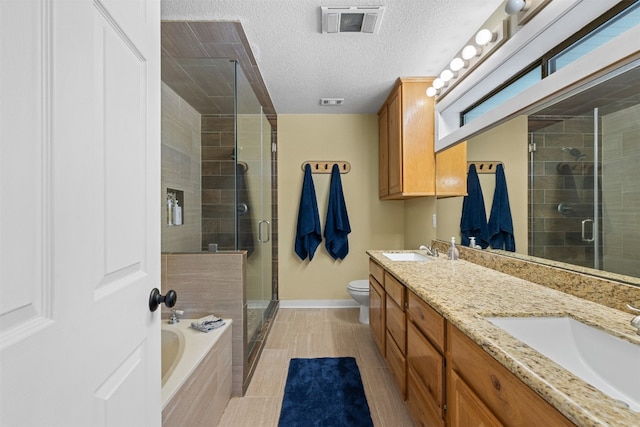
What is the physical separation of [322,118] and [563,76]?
246cm

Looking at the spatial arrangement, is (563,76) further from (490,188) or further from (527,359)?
(527,359)

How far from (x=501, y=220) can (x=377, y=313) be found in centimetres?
111

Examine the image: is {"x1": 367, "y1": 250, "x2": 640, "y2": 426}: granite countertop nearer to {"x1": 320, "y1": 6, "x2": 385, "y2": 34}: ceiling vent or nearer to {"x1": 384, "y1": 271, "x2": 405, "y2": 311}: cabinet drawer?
{"x1": 384, "y1": 271, "x2": 405, "y2": 311}: cabinet drawer

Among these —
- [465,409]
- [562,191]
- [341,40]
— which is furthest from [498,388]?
[341,40]

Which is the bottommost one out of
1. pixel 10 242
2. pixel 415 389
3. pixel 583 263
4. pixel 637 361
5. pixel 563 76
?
pixel 415 389

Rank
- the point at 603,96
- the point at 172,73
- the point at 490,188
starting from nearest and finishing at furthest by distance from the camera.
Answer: the point at 603,96 < the point at 490,188 < the point at 172,73

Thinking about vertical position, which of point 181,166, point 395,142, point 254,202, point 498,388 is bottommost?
point 498,388

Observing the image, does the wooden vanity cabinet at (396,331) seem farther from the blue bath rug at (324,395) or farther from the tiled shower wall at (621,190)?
the tiled shower wall at (621,190)

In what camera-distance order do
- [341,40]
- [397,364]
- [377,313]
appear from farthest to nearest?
[377,313] < [341,40] < [397,364]

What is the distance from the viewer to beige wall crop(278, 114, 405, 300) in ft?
11.0

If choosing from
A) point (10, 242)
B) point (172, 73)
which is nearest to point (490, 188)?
point (10, 242)

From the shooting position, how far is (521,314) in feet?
3.21

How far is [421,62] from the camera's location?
88.5 inches

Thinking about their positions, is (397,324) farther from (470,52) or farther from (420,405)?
(470,52)
